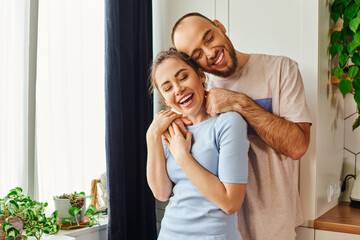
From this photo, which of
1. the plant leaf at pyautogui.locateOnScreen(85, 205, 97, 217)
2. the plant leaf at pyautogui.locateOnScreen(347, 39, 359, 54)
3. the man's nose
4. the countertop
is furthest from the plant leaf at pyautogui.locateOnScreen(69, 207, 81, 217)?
the plant leaf at pyautogui.locateOnScreen(347, 39, 359, 54)

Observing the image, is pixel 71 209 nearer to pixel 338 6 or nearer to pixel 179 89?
pixel 179 89

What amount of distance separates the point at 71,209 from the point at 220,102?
3.08 feet

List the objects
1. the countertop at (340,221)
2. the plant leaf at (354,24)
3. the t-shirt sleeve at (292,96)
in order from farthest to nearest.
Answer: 1. the plant leaf at (354,24)
2. the countertop at (340,221)
3. the t-shirt sleeve at (292,96)

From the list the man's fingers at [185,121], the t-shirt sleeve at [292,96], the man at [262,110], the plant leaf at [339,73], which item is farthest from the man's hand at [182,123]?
the plant leaf at [339,73]

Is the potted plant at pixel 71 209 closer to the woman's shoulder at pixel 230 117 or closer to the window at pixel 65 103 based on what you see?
the window at pixel 65 103

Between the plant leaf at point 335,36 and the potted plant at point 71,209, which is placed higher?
the plant leaf at point 335,36

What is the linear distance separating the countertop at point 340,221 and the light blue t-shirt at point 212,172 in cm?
61

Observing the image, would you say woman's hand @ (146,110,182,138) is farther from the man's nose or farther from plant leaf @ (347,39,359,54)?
plant leaf @ (347,39,359,54)

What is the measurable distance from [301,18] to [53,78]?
3.97ft

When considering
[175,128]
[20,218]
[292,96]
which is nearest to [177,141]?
[175,128]

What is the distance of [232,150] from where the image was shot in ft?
3.71

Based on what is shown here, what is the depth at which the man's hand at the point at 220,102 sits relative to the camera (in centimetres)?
124

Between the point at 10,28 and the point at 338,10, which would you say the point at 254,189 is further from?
the point at 10,28

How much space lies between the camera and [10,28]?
1672mm
